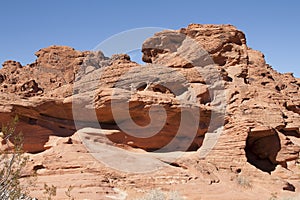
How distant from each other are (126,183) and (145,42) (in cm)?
2408

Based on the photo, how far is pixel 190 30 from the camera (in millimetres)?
34625

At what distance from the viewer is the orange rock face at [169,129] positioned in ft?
49.8

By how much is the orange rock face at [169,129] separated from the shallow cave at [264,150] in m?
0.07

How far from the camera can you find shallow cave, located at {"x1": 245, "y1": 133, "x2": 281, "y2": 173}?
2242 centimetres

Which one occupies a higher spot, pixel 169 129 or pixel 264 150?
pixel 169 129

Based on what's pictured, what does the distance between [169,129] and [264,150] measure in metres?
7.14

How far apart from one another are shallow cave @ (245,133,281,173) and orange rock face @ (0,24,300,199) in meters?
0.07

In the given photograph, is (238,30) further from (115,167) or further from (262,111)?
(115,167)

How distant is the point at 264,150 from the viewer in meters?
23.0

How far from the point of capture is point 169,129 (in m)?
20.5

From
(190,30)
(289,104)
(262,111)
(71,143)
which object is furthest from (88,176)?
(190,30)

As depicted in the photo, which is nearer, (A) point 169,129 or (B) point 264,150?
(A) point 169,129

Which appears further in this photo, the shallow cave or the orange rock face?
the shallow cave

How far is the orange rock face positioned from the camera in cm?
1517
